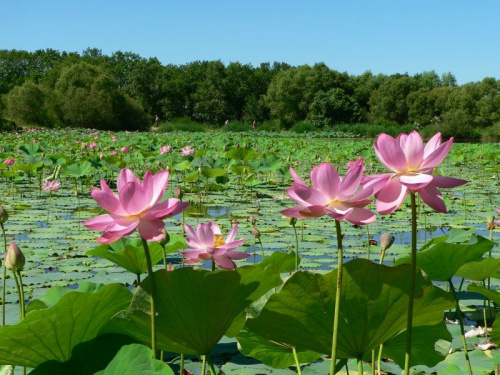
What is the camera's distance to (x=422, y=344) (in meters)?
1.11

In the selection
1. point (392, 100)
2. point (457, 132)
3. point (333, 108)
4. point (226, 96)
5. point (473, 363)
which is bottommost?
point (473, 363)

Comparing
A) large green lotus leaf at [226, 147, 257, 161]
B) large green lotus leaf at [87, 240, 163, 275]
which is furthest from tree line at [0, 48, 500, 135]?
large green lotus leaf at [87, 240, 163, 275]

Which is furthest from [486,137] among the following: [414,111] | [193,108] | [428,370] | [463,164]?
[428,370]

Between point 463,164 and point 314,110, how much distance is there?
29.7 meters

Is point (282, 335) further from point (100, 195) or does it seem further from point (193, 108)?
point (193, 108)

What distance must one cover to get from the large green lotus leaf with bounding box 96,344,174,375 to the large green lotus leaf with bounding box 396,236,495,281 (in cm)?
76

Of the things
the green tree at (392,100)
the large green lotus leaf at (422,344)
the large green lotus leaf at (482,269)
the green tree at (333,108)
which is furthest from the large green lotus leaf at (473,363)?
the green tree at (392,100)

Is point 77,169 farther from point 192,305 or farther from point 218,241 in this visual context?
point 192,305

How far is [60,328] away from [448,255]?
0.96 metres

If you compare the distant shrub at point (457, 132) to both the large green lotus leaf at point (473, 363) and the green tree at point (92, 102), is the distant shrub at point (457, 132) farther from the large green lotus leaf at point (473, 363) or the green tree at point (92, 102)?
the large green lotus leaf at point (473, 363)

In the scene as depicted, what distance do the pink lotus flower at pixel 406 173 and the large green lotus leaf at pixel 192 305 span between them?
227 millimetres

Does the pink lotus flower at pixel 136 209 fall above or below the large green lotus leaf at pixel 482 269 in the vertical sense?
above

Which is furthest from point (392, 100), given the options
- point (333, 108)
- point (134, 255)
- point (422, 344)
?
point (422, 344)

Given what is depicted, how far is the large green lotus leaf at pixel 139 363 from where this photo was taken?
68 cm
